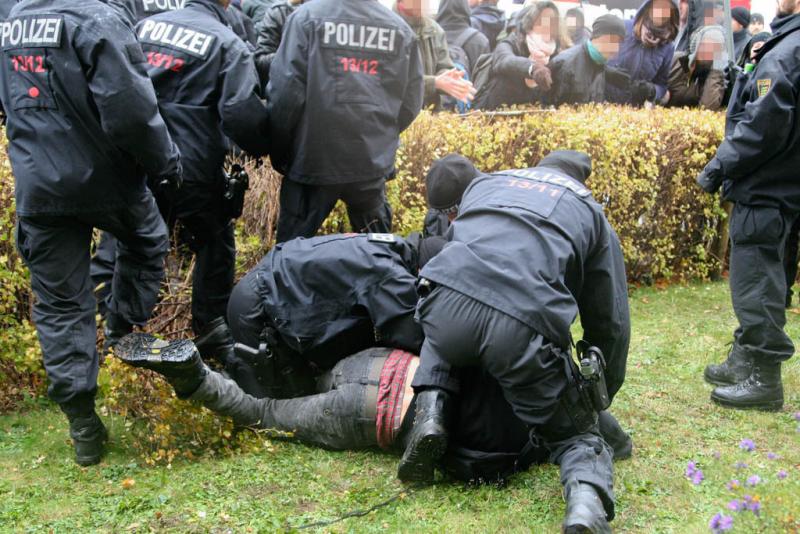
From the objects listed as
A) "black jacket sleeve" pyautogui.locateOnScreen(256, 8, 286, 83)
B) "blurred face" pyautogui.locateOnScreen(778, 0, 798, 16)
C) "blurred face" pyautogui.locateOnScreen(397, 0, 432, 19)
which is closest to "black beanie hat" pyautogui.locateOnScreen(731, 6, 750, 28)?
"blurred face" pyautogui.locateOnScreen(397, 0, 432, 19)

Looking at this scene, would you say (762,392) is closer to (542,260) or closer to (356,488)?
(542,260)

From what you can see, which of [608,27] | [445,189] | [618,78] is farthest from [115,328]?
[618,78]

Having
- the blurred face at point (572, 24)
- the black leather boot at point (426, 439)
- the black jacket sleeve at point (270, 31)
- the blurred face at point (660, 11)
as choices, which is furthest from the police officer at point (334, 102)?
the blurred face at point (572, 24)

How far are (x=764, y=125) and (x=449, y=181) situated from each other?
5.40 ft

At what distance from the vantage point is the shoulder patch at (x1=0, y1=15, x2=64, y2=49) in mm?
3395

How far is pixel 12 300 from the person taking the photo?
4.14 metres

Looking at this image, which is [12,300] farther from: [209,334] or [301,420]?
[301,420]

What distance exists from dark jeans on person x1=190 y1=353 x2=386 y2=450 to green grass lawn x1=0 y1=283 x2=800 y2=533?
0.09 metres

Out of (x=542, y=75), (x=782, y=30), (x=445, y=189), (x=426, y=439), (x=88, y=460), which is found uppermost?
(x=782, y=30)

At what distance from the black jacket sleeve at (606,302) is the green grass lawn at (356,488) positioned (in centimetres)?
61

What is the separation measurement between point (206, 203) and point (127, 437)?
134 cm

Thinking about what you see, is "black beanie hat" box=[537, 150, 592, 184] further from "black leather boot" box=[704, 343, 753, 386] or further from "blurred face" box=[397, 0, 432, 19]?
"blurred face" box=[397, 0, 432, 19]

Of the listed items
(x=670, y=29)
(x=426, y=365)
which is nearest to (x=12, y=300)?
(x=426, y=365)

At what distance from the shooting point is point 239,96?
14.3 ft
